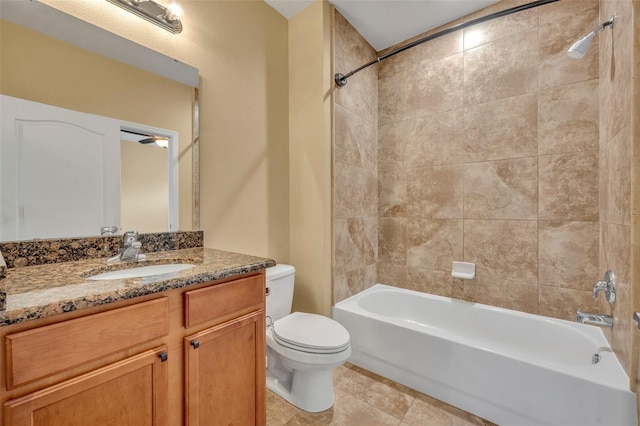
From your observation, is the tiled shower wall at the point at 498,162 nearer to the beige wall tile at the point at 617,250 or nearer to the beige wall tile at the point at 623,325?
the beige wall tile at the point at 617,250

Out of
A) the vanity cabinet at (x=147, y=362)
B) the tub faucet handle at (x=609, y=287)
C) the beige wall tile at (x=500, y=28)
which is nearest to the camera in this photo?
the vanity cabinet at (x=147, y=362)

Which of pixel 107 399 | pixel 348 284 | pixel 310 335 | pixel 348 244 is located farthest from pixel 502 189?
pixel 107 399

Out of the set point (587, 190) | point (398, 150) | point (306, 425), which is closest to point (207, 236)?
point (306, 425)

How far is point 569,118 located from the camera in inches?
67.8

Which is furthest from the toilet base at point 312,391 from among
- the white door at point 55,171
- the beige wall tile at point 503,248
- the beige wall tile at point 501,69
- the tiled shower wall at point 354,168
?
the beige wall tile at point 501,69

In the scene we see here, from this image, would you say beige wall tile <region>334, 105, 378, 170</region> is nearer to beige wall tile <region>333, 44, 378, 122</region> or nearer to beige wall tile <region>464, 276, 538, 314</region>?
beige wall tile <region>333, 44, 378, 122</region>

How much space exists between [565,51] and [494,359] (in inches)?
77.2

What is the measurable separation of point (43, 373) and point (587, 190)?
8.56 ft

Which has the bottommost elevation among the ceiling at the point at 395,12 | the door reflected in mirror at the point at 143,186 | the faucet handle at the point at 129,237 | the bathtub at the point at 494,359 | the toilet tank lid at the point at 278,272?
the bathtub at the point at 494,359

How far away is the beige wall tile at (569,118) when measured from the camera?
1661 millimetres

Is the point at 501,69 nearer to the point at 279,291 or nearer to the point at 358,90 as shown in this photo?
the point at 358,90

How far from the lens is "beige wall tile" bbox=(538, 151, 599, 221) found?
1.67 m

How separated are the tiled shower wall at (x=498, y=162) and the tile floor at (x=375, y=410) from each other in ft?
2.86

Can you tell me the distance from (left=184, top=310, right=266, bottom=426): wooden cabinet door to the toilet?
0.31 metres
